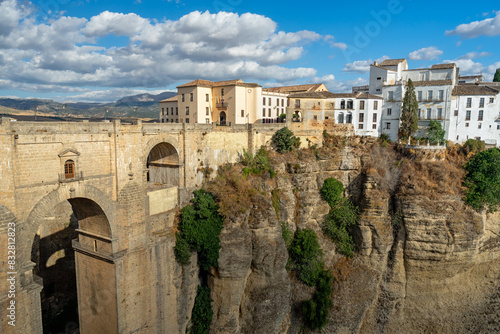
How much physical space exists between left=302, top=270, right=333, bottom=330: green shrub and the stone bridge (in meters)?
8.85

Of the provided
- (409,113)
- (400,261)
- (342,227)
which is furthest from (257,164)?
(409,113)

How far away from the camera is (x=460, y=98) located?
32.8m

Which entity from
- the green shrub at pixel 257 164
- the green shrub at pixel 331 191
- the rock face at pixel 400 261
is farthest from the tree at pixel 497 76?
the green shrub at pixel 257 164

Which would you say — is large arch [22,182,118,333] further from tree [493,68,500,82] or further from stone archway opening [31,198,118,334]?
tree [493,68,500,82]

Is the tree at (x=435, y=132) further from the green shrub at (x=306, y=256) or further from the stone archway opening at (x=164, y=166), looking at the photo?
the stone archway opening at (x=164, y=166)

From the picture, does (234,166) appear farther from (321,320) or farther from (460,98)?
(460,98)

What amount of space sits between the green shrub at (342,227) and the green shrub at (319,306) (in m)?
3.61

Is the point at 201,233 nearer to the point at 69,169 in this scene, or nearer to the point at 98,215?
the point at 98,215

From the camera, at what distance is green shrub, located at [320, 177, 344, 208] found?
27922 millimetres

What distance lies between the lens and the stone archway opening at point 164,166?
22688 mm

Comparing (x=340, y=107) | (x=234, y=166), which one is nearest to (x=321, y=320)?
(x=234, y=166)

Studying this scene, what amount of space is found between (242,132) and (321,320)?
1449 cm

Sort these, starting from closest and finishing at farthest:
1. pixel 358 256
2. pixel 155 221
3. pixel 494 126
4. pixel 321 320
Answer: pixel 155 221
pixel 321 320
pixel 358 256
pixel 494 126

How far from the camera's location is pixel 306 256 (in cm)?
2459
